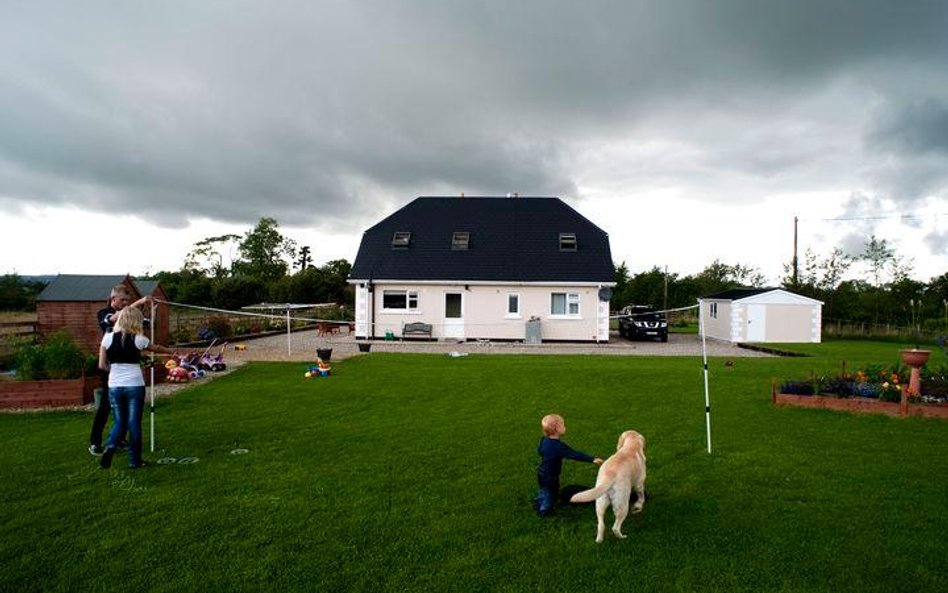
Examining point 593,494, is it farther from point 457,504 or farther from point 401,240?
A: point 401,240

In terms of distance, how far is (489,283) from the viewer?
25844mm

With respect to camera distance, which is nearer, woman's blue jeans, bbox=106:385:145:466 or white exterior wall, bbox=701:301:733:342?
woman's blue jeans, bbox=106:385:145:466

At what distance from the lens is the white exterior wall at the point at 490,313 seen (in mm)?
25703

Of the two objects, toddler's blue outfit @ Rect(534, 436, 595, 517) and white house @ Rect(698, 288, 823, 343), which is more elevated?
white house @ Rect(698, 288, 823, 343)

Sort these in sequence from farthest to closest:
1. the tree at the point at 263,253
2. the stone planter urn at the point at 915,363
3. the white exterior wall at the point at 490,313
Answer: the tree at the point at 263,253, the white exterior wall at the point at 490,313, the stone planter urn at the point at 915,363

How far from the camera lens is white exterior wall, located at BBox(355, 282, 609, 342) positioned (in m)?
25.7

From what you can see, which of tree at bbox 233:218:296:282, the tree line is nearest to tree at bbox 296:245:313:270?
tree at bbox 233:218:296:282

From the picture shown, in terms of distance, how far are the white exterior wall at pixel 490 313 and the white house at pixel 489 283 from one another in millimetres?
46

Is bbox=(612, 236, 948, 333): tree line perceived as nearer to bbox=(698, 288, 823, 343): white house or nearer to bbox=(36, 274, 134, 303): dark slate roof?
bbox=(698, 288, 823, 343): white house

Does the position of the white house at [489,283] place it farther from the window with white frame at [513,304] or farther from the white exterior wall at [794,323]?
the white exterior wall at [794,323]

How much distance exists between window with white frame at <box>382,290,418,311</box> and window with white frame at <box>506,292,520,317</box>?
4.39 metres

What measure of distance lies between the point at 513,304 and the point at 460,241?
14.4 feet

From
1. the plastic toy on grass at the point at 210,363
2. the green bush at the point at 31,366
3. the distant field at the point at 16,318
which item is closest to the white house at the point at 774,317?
the plastic toy on grass at the point at 210,363

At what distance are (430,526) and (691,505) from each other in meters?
2.58
